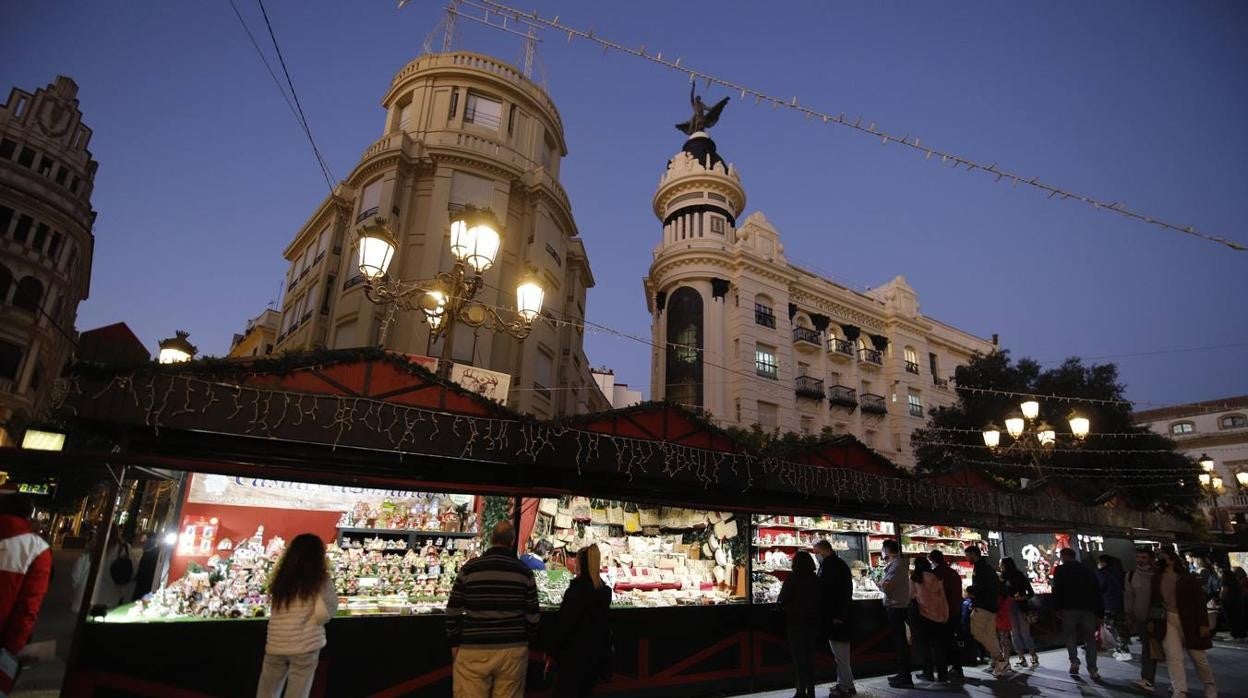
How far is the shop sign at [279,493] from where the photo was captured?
542 cm

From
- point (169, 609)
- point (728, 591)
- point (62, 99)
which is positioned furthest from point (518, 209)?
point (62, 99)

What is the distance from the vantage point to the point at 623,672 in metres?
6.29

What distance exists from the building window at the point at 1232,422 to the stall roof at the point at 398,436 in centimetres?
5002

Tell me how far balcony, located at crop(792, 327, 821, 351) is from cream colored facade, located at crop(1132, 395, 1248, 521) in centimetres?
2696

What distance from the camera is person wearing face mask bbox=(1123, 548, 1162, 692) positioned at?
7254 millimetres

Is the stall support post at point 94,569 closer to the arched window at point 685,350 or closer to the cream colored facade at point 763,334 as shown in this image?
the cream colored facade at point 763,334

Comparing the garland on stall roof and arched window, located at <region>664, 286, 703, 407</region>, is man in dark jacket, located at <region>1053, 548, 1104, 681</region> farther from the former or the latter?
arched window, located at <region>664, 286, 703, 407</region>

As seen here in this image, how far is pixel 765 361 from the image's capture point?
2664 cm

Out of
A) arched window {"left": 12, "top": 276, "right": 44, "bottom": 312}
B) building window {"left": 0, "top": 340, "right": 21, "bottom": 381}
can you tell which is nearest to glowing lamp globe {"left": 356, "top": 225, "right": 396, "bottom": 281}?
building window {"left": 0, "top": 340, "right": 21, "bottom": 381}

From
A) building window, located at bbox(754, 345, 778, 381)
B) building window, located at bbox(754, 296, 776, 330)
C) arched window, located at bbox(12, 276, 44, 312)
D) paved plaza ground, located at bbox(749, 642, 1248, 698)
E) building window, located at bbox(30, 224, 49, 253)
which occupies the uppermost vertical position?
building window, located at bbox(30, 224, 49, 253)

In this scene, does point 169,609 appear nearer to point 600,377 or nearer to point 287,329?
point 287,329

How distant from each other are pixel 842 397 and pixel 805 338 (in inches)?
133

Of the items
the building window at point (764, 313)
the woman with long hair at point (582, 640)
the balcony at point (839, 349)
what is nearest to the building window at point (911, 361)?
the balcony at point (839, 349)

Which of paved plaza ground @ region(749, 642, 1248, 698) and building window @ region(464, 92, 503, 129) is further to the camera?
building window @ region(464, 92, 503, 129)
